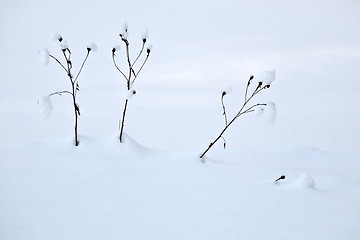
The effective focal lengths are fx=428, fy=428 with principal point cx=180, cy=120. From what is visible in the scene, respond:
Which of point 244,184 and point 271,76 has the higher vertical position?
point 271,76

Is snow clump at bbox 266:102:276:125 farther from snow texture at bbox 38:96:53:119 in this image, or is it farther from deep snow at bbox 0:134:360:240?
snow texture at bbox 38:96:53:119

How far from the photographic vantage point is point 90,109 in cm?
285

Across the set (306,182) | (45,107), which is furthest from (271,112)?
(45,107)

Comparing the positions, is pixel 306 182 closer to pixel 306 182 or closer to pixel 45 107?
pixel 306 182

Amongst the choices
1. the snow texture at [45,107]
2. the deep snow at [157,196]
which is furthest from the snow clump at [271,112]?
the snow texture at [45,107]

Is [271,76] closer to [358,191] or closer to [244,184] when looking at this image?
[244,184]

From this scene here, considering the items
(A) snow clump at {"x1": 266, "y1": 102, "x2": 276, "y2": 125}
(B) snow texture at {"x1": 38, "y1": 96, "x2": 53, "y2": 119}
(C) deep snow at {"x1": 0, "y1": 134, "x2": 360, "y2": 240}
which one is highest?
(A) snow clump at {"x1": 266, "y1": 102, "x2": 276, "y2": 125}

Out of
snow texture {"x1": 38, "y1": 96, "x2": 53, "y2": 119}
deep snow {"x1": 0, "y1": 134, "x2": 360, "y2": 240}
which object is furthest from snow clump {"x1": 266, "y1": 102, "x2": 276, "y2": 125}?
snow texture {"x1": 38, "y1": 96, "x2": 53, "y2": 119}

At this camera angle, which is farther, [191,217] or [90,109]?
[90,109]

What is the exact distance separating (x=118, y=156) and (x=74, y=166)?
0.61 ft

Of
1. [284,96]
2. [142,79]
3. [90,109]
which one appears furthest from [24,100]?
[284,96]

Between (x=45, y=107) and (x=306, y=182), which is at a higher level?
(x=45, y=107)

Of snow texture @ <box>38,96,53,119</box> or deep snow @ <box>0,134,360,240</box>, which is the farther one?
snow texture @ <box>38,96,53,119</box>

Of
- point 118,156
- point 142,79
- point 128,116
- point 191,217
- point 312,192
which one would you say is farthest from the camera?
point 142,79
